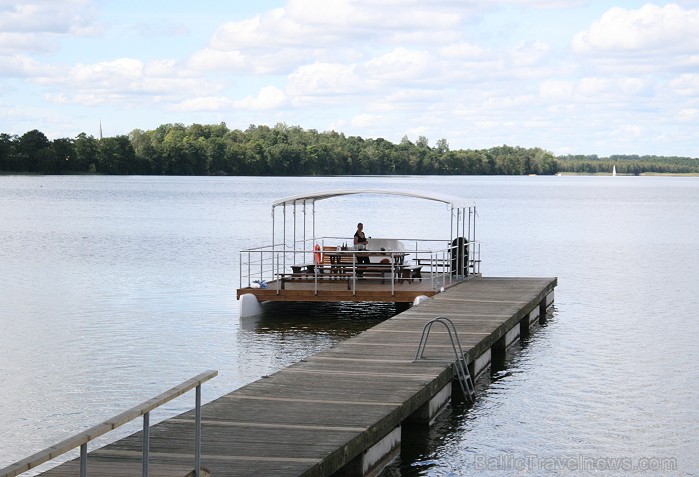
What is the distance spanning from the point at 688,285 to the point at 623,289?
294 cm

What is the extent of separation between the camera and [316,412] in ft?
34.7

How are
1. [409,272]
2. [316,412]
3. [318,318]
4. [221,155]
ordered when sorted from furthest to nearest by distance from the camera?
[221,155] → [409,272] → [318,318] → [316,412]

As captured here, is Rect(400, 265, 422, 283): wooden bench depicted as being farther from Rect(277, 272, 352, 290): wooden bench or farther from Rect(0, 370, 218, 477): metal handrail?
Rect(0, 370, 218, 477): metal handrail

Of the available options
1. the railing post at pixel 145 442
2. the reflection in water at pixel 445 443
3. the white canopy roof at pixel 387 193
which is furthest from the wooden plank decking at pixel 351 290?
the railing post at pixel 145 442

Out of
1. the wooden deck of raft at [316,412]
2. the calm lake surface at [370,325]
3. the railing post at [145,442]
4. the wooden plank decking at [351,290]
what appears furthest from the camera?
the wooden plank decking at [351,290]

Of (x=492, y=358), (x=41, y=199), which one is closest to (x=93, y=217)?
(x=41, y=199)

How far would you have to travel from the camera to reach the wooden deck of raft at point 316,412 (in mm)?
8641

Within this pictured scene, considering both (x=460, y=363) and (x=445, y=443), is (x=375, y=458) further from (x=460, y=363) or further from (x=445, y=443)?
(x=460, y=363)

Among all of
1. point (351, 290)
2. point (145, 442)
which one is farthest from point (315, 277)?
point (145, 442)

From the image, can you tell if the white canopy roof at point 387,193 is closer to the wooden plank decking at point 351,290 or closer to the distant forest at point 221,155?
the wooden plank decking at point 351,290

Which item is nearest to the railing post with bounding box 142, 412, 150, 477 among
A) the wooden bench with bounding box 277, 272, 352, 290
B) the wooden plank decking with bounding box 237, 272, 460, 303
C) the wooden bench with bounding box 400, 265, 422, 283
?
the wooden plank decking with bounding box 237, 272, 460, 303

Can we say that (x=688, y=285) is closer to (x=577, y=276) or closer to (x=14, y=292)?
(x=577, y=276)

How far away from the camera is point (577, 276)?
35812 mm

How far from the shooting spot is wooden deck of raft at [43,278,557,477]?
8641 millimetres
